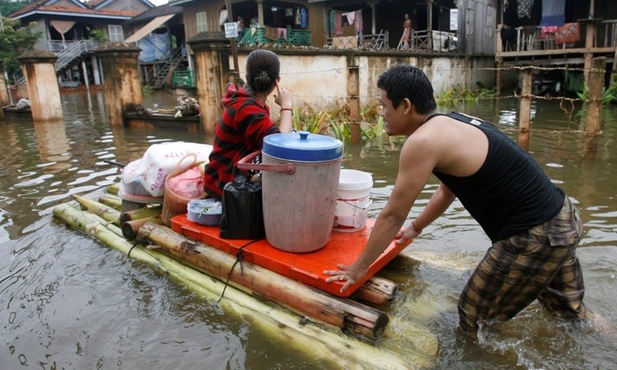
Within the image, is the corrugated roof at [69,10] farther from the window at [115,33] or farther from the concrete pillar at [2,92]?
the concrete pillar at [2,92]

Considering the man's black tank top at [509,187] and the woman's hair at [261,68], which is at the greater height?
the woman's hair at [261,68]

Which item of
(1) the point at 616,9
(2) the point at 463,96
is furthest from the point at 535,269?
(1) the point at 616,9

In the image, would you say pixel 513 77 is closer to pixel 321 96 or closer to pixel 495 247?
pixel 321 96

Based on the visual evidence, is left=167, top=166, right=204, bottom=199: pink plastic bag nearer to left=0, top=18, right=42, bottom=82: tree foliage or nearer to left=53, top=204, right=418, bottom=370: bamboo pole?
left=53, top=204, right=418, bottom=370: bamboo pole

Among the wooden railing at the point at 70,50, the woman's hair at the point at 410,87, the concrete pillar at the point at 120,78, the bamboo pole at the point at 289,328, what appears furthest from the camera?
the wooden railing at the point at 70,50

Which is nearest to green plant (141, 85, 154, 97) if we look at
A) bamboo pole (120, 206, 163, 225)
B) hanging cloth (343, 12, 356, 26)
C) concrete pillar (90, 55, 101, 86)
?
concrete pillar (90, 55, 101, 86)

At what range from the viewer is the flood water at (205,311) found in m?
2.87

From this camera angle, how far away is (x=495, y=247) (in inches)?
102

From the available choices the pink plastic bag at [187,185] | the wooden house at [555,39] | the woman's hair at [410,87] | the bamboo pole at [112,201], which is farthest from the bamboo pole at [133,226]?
the wooden house at [555,39]

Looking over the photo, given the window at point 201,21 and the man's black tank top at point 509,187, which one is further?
the window at point 201,21

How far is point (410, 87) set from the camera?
2480mm

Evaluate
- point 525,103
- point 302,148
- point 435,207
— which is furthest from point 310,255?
point 525,103

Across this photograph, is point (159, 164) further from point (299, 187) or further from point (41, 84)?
Result: point (41, 84)

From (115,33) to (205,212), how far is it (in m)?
34.2
